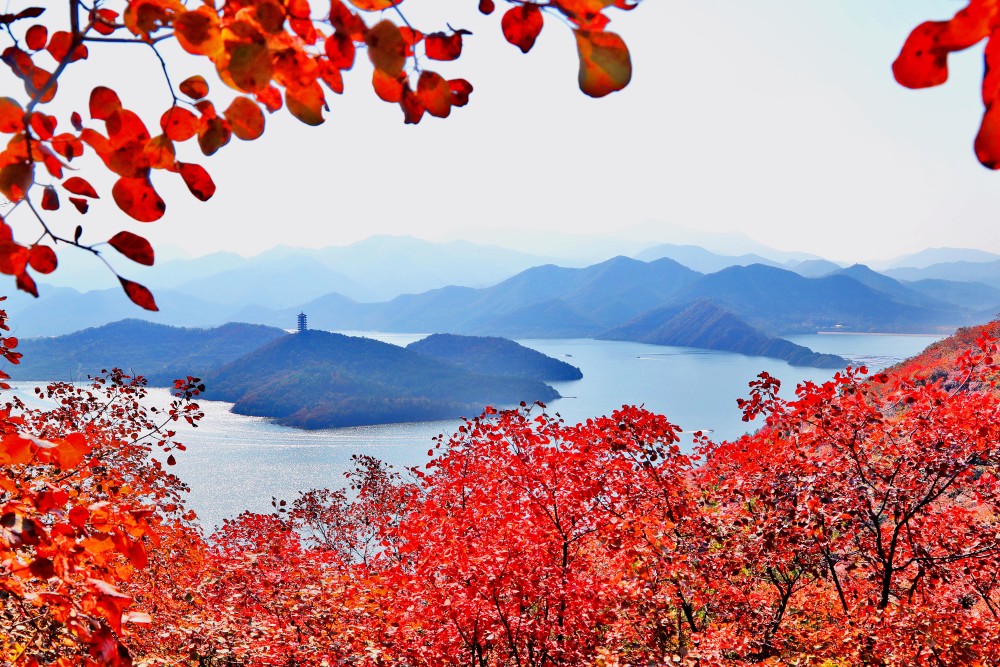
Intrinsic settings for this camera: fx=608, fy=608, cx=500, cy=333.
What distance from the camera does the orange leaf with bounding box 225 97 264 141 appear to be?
85 centimetres

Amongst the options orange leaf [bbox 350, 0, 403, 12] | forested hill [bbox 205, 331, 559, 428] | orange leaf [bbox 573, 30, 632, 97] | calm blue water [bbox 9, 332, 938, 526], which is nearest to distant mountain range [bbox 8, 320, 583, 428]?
forested hill [bbox 205, 331, 559, 428]

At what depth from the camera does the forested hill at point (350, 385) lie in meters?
48.4

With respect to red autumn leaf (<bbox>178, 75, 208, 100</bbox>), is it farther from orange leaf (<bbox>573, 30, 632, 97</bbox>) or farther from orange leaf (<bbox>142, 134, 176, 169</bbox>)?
orange leaf (<bbox>573, 30, 632, 97</bbox>)

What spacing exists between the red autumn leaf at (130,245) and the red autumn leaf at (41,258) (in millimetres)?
119

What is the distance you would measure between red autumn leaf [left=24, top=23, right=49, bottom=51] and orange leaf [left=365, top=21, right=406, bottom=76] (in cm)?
80

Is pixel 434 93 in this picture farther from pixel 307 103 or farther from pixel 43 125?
pixel 43 125

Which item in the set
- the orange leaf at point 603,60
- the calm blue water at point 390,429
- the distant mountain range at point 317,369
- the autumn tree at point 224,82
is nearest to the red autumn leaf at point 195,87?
the autumn tree at point 224,82

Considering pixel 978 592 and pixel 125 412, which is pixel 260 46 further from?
pixel 125 412

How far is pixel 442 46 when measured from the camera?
88 centimetres

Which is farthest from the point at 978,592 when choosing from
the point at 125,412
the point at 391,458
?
the point at 391,458

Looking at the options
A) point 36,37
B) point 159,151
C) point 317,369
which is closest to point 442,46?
point 159,151

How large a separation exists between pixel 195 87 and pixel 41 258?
14.4 inches

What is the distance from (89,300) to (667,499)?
158 metres

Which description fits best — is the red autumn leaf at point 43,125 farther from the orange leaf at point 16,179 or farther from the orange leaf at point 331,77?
the orange leaf at point 331,77
